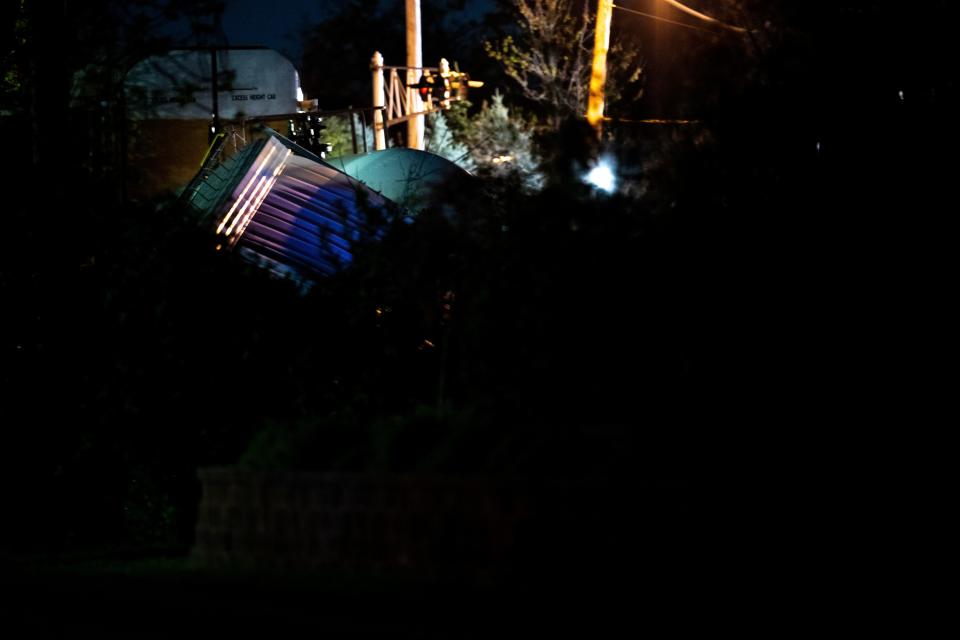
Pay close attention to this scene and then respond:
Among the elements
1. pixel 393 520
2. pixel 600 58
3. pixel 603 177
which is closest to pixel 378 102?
pixel 600 58

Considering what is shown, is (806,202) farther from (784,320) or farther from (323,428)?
(323,428)

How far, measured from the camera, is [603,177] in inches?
639

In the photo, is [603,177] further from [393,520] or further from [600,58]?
[600,58]

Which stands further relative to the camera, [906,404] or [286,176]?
[286,176]

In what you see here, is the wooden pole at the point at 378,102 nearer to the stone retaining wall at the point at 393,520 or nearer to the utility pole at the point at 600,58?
the utility pole at the point at 600,58

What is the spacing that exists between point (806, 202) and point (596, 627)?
7283 mm

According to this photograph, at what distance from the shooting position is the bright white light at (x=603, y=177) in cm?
1472

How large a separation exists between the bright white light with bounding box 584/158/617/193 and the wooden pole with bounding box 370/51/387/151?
1899 cm

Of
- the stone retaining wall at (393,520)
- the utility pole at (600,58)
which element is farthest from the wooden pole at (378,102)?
the stone retaining wall at (393,520)

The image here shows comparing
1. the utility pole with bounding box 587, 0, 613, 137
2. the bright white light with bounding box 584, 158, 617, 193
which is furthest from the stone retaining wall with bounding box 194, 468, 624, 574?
the utility pole with bounding box 587, 0, 613, 137

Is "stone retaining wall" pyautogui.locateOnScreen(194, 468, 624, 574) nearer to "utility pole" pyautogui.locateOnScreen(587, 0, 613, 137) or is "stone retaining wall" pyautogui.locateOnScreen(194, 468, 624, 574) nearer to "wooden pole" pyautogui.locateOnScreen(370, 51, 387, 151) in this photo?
"utility pole" pyautogui.locateOnScreen(587, 0, 613, 137)

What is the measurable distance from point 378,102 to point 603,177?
20.8 metres

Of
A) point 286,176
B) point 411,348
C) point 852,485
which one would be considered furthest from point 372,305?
point 852,485

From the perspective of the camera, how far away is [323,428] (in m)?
11.8
